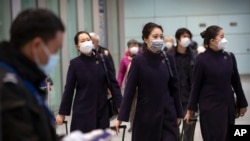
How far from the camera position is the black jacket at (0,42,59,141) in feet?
7.27

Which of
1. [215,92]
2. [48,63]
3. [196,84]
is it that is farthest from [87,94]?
[48,63]

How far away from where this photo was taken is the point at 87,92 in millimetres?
6055

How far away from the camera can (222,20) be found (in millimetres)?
20047

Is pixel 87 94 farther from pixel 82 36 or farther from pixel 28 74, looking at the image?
pixel 28 74

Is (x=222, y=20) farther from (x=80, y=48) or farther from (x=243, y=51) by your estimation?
(x=80, y=48)

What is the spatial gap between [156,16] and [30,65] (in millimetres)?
17556

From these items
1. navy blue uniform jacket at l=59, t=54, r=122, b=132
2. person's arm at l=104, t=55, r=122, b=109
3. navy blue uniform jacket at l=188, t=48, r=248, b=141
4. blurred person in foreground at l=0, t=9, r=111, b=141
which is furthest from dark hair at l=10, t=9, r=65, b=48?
person's arm at l=104, t=55, r=122, b=109

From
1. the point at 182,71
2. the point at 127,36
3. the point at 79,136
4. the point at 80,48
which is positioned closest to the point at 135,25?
the point at 127,36

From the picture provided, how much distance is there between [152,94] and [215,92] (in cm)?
83

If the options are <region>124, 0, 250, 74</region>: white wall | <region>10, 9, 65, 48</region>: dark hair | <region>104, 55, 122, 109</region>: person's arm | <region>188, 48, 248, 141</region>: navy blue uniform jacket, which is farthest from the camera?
<region>124, 0, 250, 74</region>: white wall

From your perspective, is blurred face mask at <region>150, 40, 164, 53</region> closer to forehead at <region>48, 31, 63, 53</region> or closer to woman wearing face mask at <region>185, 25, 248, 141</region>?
woman wearing face mask at <region>185, 25, 248, 141</region>

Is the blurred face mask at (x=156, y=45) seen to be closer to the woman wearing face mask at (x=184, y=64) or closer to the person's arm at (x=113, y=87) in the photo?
the person's arm at (x=113, y=87)

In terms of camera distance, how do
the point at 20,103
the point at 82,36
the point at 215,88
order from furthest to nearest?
the point at 82,36 < the point at 215,88 < the point at 20,103

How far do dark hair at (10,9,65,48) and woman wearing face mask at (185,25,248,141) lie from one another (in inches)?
147
